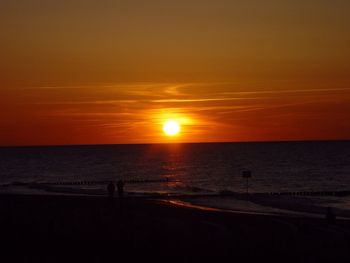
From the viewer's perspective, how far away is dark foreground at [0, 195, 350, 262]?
25.8 m

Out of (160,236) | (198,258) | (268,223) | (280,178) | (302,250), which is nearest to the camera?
(198,258)

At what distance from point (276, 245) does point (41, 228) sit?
12409 mm

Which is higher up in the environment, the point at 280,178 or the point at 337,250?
the point at 280,178

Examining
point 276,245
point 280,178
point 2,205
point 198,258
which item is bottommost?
point 198,258

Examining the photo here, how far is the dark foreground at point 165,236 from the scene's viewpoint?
25.8 m

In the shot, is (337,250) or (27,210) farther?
(27,210)

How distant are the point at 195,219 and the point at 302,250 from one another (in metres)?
11.5

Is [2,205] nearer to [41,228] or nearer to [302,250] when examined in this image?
[41,228]

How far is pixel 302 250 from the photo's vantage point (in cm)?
2703

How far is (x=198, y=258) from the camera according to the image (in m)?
25.1

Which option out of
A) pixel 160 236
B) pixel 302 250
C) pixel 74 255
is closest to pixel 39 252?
pixel 74 255

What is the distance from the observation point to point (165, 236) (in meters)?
30.2

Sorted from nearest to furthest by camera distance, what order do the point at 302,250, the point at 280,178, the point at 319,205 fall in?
1. the point at 302,250
2. the point at 319,205
3. the point at 280,178

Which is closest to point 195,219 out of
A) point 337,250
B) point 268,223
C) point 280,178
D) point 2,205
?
point 268,223
